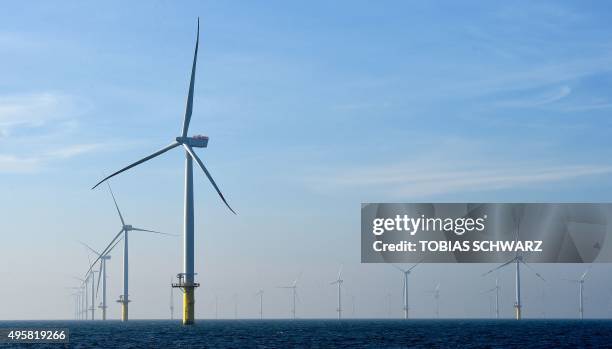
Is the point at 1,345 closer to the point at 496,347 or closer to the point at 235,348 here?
the point at 235,348

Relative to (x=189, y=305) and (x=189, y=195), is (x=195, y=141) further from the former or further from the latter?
(x=189, y=305)

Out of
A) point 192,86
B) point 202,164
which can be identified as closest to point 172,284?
point 202,164

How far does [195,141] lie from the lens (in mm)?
176000

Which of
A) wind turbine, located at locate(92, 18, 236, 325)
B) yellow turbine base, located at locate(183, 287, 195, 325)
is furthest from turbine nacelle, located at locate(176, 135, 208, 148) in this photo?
yellow turbine base, located at locate(183, 287, 195, 325)

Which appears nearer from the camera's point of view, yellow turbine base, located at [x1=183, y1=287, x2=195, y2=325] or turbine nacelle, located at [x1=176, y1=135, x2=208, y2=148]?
yellow turbine base, located at [x1=183, y1=287, x2=195, y2=325]

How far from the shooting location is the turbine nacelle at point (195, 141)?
175 meters

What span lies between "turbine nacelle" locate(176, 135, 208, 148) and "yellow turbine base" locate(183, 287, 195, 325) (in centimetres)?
2718

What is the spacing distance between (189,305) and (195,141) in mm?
29851

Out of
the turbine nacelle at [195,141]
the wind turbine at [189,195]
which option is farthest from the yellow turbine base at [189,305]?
the turbine nacelle at [195,141]

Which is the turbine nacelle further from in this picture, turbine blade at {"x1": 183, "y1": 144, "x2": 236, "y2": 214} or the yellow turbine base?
the yellow turbine base

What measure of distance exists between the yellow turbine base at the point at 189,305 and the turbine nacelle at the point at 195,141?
2718 centimetres

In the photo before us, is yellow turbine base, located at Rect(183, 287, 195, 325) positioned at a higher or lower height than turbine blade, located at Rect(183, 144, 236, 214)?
lower

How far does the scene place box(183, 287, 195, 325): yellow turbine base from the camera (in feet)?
543

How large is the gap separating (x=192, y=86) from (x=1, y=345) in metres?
64.1
